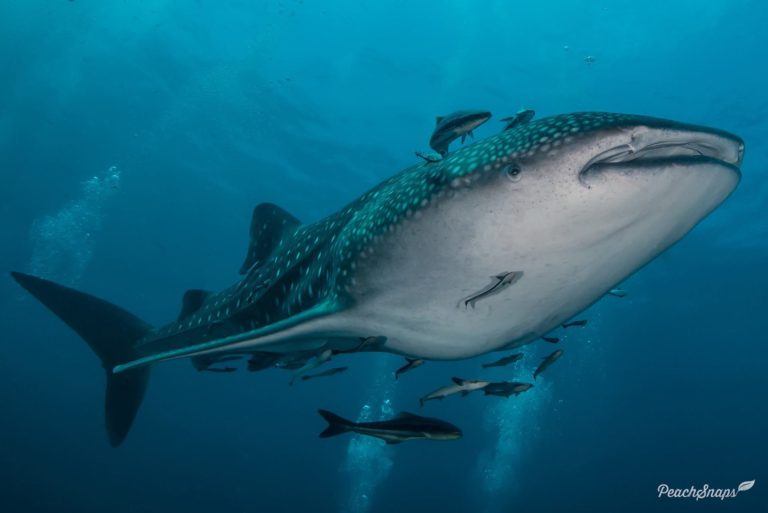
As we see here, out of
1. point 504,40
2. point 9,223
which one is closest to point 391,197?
point 504,40

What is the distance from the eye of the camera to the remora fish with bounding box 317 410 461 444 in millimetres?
3201

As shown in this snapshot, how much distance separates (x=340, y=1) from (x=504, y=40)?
6342 mm

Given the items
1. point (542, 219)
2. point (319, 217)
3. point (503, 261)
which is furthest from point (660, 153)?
point (319, 217)

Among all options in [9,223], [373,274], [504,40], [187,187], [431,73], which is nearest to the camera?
[373,274]

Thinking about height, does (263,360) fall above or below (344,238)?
below

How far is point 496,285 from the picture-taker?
290 centimetres

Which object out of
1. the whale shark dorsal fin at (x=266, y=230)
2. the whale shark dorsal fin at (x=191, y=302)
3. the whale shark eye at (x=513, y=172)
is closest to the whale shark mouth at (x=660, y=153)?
the whale shark eye at (x=513, y=172)

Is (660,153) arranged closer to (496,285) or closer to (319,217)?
(496,285)

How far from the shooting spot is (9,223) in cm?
4266

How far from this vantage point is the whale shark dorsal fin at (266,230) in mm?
5988

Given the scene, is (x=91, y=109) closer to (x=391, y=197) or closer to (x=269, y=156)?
(x=269, y=156)

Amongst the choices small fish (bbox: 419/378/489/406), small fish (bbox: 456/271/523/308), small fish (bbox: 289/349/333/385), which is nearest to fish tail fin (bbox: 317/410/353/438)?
small fish (bbox: 456/271/523/308)

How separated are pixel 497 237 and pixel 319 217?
30018mm

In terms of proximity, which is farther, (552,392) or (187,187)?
(552,392)
